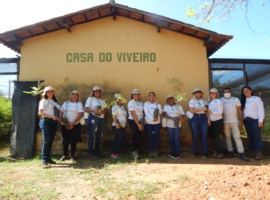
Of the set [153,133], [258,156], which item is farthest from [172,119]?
[258,156]

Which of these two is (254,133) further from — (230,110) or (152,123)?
(152,123)

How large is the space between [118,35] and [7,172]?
15.5ft

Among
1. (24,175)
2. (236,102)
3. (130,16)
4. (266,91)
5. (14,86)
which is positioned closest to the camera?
(24,175)

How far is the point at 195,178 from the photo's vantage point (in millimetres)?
3537

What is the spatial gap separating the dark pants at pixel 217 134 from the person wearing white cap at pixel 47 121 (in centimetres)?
393

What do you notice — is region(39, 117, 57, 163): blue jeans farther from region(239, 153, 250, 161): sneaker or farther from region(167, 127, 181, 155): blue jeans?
region(239, 153, 250, 161): sneaker

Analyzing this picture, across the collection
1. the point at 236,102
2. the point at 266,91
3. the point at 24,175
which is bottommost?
the point at 24,175

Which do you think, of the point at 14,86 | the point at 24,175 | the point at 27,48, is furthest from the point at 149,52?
the point at 24,175

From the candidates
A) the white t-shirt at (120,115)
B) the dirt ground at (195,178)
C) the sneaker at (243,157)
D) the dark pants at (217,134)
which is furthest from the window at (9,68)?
the sneaker at (243,157)

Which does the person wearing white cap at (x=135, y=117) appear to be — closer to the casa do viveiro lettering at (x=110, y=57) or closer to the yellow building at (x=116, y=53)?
the yellow building at (x=116, y=53)

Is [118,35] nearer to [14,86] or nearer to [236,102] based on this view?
[14,86]

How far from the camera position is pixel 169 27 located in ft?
20.2

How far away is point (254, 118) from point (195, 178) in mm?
2464

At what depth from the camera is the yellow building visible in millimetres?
6070
